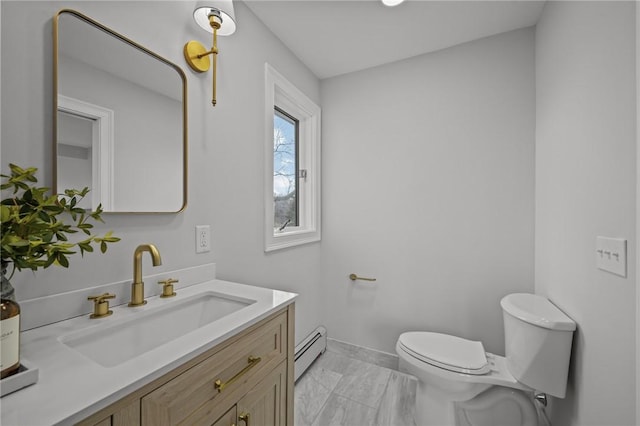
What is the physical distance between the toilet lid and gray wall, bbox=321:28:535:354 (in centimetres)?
33

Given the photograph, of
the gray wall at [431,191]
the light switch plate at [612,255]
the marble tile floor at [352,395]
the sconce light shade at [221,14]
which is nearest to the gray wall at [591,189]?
the light switch plate at [612,255]

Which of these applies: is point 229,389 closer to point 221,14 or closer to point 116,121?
point 116,121

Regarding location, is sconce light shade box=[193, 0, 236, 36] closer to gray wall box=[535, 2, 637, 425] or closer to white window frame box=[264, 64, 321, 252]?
white window frame box=[264, 64, 321, 252]

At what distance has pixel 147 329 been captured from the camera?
90 centimetres

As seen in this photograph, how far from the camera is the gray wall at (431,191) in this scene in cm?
171

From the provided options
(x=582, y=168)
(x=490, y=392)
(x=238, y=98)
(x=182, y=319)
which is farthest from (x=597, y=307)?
(x=238, y=98)

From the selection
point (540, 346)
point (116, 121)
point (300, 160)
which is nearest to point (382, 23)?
point (300, 160)

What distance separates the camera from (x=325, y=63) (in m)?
2.08

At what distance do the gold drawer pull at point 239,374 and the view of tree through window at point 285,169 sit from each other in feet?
4.11

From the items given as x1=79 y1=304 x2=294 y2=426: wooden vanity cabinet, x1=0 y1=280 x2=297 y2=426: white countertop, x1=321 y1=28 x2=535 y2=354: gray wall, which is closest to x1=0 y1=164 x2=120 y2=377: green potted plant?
x1=0 y1=280 x2=297 y2=426: white countertop

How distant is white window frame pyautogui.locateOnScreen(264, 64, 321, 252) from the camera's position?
1.64 meters

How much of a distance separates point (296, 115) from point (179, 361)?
1.95 meters

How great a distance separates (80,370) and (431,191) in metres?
1.94

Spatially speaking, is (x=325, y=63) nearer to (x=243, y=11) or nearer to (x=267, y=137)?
(x=243, y=11)
